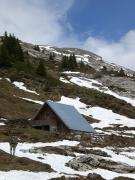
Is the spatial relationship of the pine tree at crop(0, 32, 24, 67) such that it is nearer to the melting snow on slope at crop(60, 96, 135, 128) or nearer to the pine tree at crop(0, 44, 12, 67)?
the pine tree at crop(0, 44, 12, 67)

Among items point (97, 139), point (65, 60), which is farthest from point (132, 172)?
point (65, 60)

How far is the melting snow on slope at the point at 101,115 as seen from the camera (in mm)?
86625

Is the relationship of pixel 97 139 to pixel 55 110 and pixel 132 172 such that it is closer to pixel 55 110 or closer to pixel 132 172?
pixel 55 110

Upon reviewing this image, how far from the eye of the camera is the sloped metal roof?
68.4 m

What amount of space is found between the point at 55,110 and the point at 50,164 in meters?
32.7

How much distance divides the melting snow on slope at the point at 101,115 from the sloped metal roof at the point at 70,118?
10236 millimetres

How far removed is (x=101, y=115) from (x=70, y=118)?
23446 millimetres

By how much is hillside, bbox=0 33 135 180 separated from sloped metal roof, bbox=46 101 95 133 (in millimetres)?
2395

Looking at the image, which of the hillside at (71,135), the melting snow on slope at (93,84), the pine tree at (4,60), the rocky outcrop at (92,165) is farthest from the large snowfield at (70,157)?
the melting snow on slope at (93,84)

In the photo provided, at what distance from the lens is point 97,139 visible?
2434 inches

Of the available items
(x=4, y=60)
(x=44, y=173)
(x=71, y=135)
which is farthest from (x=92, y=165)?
(x=4, y=60)

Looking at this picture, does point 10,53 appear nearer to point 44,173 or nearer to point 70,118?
point 70,118

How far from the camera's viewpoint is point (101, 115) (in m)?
93.2

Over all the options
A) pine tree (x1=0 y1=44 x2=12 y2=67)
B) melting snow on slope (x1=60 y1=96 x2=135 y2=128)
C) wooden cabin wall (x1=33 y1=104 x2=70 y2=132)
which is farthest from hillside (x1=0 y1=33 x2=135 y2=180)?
wooden cabin wall (x1=33 y1=104 x2=70 y2=132)
